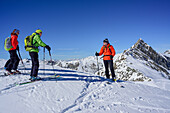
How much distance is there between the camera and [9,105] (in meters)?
3.42

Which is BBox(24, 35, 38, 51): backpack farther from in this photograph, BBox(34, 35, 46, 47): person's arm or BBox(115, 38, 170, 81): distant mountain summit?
BBox(115, 38, 170, 81): distant mountain summit

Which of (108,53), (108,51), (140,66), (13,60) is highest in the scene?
(108,51)

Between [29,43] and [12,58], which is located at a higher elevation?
[29,43]

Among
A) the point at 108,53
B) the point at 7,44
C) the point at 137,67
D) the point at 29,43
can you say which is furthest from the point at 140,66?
the point at 7,44

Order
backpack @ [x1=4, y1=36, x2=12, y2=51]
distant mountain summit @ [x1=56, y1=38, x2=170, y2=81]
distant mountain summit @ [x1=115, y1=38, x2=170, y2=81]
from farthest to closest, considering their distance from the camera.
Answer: distant mountain summit @ [x1=56, y1=38, x2=170, y2=81]
distant mountain summit @ [x1=115, y1=38, x2=170, y2=81]
backpack @ [x1=4, y1=36, x2=12, y2=51]

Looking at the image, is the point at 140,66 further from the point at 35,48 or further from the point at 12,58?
the point at 12,58

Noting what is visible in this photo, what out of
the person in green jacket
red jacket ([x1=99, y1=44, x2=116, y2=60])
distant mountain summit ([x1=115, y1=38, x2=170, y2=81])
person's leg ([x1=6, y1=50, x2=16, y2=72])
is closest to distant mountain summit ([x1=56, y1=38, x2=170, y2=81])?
distant mountain summit ([x1=115, y1=38, x2=170, y2=81])

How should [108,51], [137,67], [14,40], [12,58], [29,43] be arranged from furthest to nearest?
1. [137,67]
2. [108,51]
3. [12,58]
4. [14,40]
5. [29,43]

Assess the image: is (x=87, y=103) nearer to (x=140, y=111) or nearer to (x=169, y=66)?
(x=140, y=111)

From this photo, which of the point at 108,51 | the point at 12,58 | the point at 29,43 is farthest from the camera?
the point at 108,51

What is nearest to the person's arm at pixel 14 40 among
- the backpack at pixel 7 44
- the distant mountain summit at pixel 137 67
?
the backpack at pixel 7 44

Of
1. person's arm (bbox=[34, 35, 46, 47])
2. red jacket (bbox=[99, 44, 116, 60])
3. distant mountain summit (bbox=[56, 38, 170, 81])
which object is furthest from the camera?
distant mountain summit (bbox=[56, 38, 170, 81])

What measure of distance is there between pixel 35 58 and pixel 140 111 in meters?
5.62

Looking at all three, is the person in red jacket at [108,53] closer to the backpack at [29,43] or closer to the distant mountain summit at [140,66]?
the backpack at [29,43]
